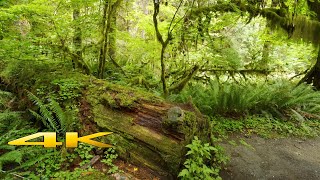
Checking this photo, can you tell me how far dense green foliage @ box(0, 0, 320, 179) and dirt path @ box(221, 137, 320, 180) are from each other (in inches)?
12.2

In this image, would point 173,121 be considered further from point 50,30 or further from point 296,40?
point 296,40

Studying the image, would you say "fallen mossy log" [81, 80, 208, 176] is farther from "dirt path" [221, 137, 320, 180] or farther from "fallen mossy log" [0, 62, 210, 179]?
"dirt path" [221, 137, 320, 180]

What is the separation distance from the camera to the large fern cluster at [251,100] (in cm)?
598

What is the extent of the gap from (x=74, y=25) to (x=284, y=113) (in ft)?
18.4

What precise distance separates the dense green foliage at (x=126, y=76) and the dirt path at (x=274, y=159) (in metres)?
0.31

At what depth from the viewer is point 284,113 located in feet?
21.0

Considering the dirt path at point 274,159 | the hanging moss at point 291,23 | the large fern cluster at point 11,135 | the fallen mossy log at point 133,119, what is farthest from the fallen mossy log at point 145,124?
the hanging moss at point 291,23

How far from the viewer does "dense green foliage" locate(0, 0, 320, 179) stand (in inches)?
131

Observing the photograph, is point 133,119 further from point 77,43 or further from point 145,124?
point 77,43

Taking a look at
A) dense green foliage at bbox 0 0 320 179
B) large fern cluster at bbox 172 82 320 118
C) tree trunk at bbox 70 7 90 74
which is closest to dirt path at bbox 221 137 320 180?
dense green foliage at bbox 0 0 320 179

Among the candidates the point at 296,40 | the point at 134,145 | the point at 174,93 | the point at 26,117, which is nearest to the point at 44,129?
the point at 26,117

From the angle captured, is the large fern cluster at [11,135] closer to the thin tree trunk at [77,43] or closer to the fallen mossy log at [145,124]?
the fallen mossy log at [145,124]

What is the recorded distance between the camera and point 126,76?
6.87 metres

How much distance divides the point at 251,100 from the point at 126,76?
338 cm
